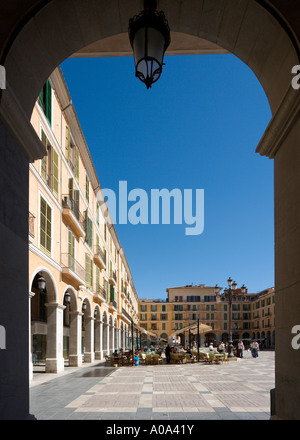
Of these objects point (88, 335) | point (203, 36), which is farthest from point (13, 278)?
point (88, 335)

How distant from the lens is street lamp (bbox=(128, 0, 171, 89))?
12.9ft

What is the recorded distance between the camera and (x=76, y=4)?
4.95m

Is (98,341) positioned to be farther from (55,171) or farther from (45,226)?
(45,226)

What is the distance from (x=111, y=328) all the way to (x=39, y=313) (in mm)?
22512

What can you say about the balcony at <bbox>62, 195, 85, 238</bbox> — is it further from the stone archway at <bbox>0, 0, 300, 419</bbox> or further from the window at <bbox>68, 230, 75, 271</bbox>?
the stone archway at <bbox>0, 0, 300, 419</bbox>

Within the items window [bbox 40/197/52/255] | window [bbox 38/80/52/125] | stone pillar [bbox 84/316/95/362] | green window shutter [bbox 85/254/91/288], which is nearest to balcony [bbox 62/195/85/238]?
window [bbox 40/197/52/255]

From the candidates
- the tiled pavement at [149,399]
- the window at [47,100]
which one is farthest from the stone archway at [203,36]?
the window at [47,100]

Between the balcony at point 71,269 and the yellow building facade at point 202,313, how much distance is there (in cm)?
8063

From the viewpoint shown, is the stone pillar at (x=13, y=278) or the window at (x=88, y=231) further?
the window at (x=88, y=231)

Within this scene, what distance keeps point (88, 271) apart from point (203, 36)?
86.1 ft

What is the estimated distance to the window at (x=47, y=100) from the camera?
771 inches

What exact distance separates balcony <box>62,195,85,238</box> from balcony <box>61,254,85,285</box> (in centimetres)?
178

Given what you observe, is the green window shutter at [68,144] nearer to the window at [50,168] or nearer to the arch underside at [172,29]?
the window at [50,168]
